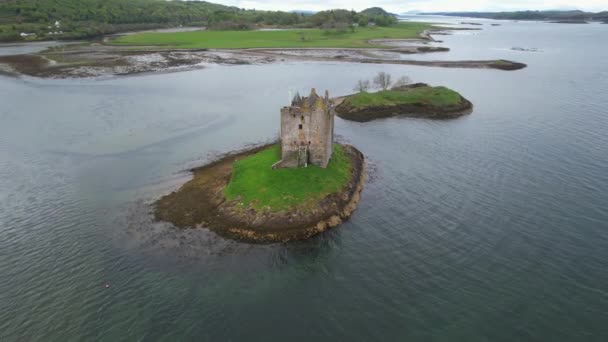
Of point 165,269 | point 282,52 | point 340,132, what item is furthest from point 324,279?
point 282,52

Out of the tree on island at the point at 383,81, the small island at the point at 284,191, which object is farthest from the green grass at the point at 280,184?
the tree on island at the point at 383,81

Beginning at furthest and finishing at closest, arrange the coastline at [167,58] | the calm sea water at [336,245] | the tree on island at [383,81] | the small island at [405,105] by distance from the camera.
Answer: the coastline at [167,58], the tree on island at [383,81], the small island at [405,105], the calm sea water at [336,245]

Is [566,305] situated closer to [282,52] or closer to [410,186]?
[410,186]

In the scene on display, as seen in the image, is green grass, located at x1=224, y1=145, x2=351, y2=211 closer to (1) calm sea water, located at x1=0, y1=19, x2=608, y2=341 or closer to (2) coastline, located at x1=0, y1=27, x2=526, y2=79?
(1) calm sea water, located at x1=0, y1=19, x2=608, y2=341

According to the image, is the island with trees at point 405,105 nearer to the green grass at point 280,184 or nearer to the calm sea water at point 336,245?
the calm sea water at point 336,245

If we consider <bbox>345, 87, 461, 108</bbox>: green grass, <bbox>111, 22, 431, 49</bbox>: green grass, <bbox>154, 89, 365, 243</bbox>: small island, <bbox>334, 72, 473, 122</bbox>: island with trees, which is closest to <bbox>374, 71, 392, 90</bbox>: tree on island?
<bbox>334, 72, 473, 122</bbox>: island with trees

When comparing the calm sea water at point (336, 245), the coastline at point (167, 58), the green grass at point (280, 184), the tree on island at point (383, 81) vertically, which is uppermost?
the coastline at point (167, 58)

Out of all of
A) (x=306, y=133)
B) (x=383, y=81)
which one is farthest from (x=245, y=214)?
(x=383, y=81)
